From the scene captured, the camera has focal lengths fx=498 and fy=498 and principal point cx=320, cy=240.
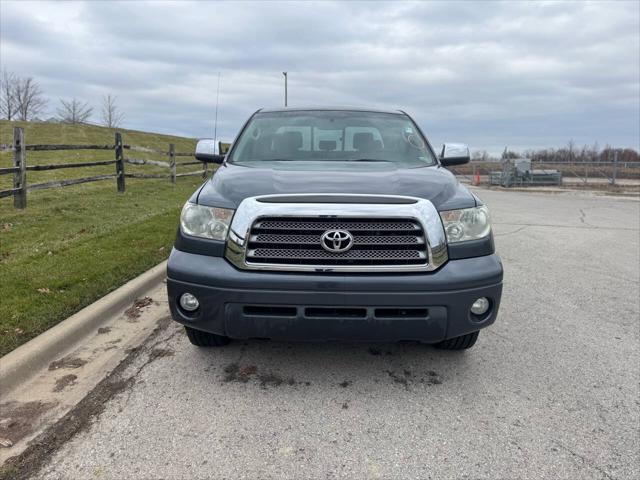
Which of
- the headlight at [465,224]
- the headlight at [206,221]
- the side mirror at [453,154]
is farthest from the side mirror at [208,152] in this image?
the headlight at [465,224]

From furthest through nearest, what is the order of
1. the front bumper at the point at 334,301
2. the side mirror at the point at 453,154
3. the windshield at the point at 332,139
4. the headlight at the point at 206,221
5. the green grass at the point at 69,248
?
the side mirror at the point at 453,154, the windshield at the point at 332,139, the green grass at the point at 69,248, the headlight at the point at 206,221, the front bumper at the point at 334,301

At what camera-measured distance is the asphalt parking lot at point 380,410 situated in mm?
2357

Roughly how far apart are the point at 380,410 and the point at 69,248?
4.58 m

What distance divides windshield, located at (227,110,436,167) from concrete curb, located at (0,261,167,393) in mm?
1604

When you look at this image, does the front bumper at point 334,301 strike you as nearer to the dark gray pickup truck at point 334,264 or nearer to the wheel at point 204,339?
the dark gray pickup truck at point 334,264

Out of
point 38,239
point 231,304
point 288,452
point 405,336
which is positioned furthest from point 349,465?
point 38,239

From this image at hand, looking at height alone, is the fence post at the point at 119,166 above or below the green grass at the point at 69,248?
above

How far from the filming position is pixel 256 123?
182 inches

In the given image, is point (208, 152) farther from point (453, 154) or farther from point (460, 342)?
point (460, 342)

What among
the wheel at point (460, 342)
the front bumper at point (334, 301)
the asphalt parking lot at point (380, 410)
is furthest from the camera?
the wheel at point (460, 342)

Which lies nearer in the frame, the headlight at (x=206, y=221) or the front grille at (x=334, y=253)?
the front grille at (x=334, y=253)

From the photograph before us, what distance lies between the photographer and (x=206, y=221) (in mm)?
2973

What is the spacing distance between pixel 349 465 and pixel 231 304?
1037 mm

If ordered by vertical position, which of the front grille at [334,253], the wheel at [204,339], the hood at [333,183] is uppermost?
the hood at [333,183]
